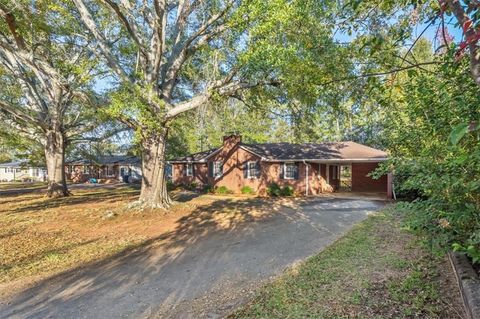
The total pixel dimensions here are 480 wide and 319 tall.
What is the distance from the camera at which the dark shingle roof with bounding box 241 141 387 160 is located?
832 inches

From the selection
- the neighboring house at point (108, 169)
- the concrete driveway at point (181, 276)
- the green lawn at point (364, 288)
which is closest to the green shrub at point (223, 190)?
the concrete driveway at point (181, 276)

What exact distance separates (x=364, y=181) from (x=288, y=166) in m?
6.47

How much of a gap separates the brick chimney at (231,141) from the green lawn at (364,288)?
60.6 feet

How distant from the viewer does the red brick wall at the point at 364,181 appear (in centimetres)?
2386

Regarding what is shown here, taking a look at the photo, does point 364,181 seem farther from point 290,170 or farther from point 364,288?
point 364,288

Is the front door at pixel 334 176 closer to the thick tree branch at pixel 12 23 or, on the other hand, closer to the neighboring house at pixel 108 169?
the thick tree branch at pixel 12 23

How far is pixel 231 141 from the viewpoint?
82.8ft

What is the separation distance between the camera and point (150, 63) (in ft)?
45.1

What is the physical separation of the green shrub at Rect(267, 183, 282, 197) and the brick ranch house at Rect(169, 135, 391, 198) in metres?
0.71

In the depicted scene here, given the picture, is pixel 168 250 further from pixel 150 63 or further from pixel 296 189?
pixel 296 189

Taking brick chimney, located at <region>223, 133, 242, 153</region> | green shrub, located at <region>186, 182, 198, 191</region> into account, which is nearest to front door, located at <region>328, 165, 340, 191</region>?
brick chimney, located at <region>223, 133, 242, 153</region>

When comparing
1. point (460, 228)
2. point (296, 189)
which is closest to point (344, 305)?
point (460, 228)

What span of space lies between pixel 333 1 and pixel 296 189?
15227 mm

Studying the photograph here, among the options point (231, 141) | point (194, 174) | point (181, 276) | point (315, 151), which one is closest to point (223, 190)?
point (231, 141)
